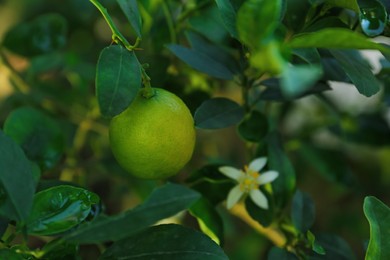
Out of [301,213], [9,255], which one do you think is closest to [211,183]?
[301,213]

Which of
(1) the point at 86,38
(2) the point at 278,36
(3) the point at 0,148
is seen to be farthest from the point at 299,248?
(1) the point at 86,38

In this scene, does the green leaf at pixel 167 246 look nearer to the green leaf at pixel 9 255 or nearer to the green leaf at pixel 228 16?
the green leaf at pixel 9 255

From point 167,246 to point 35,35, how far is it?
0.60 meters

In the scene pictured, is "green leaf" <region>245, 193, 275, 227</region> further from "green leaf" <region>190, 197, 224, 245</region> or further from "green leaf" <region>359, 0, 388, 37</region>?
"green leaf" <region>359, 0, 388, 37</region>

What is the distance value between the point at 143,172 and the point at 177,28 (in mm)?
357

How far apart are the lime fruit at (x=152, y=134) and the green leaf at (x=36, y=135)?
0.75ft

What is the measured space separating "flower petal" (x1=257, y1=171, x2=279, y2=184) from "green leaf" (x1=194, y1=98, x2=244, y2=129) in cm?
10

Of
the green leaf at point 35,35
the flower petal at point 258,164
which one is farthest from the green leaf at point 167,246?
the green leaf at point 35,35

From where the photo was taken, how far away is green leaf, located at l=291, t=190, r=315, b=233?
80cm

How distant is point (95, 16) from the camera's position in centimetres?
133

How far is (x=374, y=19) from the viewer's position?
680 millimetres

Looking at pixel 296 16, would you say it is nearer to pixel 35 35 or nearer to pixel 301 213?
pixel 301 213

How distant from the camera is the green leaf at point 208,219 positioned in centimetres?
78

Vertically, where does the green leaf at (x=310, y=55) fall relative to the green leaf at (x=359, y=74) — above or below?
above
